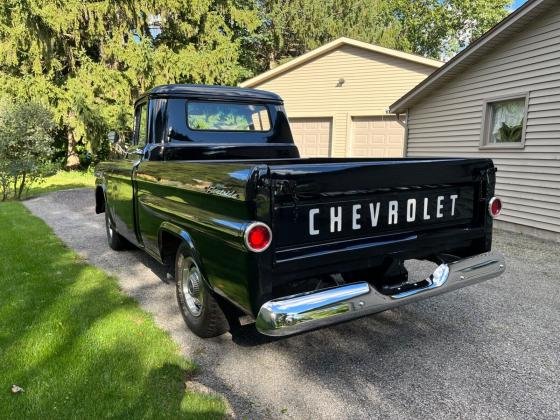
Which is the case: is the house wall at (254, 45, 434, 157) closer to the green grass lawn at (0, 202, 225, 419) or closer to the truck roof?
the truck roof

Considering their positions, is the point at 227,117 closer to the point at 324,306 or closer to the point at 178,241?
the point at 178,241

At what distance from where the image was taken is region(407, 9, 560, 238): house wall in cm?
750

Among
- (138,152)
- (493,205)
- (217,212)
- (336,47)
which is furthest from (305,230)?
(336,47)

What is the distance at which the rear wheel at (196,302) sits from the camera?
3271 mm

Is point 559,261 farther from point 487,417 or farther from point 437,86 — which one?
point 437,86

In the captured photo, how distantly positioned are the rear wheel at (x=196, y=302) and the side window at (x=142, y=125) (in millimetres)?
1714

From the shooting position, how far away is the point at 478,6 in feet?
110

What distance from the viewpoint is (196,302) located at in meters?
3.58

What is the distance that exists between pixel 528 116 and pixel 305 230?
23.3 ft

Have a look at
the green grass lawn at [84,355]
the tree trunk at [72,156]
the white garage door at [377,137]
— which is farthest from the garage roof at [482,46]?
the tree trunk at [72,156]

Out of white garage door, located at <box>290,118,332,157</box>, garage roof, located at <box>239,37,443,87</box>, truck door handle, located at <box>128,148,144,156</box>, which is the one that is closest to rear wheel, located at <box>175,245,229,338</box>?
truck door handle, located at <box>128,148,144,156</box>

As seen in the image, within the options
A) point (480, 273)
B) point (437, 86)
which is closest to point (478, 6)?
point (437, 86)

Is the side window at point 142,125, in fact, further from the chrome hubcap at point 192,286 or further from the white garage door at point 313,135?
the white garage door at point 313,135

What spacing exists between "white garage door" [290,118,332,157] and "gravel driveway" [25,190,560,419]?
1155 centimetres
